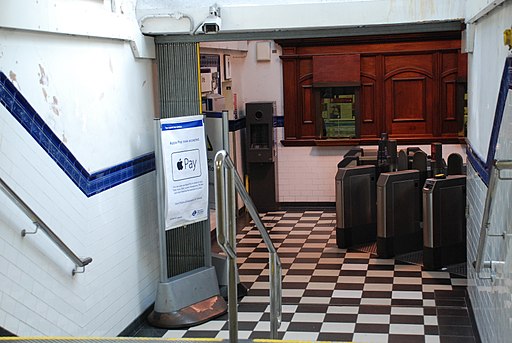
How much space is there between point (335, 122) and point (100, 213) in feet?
22.6

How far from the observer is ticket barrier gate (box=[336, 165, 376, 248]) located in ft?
32.2

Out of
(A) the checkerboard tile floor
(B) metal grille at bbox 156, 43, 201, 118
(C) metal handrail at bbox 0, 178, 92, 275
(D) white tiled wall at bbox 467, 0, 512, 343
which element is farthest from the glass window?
(C) metal handrail at bbox 0, 178, 92, 275

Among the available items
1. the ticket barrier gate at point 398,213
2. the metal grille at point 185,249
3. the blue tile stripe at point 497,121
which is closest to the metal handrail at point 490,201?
the blue tile stripe at point 497,121

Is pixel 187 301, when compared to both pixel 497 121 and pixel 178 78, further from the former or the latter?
pixel 497 121

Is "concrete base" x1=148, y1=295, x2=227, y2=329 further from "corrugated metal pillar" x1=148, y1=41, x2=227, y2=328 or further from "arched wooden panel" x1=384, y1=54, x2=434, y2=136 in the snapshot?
"arched wooden panel" x1=384, y1=54, x2=434, y2=136

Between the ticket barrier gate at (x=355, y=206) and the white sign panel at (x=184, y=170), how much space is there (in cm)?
285

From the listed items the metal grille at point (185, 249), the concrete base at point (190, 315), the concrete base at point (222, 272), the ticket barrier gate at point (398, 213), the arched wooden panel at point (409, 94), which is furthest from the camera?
the arched wooden panel at point (409, 94)

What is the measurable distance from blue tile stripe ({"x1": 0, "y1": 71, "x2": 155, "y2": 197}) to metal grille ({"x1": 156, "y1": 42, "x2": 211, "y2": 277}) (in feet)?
2.14

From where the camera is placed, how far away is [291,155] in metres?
12.8

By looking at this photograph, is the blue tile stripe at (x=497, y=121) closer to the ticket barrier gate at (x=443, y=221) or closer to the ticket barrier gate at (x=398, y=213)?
the ticket barrier gate at (x=443, y=221)

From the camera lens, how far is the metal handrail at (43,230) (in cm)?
441

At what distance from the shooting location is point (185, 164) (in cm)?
707

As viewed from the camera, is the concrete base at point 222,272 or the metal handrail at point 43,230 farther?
the concrete base at point 222,272

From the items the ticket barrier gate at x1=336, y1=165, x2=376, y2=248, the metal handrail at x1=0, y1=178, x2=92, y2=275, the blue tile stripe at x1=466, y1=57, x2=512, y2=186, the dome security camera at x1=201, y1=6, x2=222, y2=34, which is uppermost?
the dome security camera at x1=201, y1=6, x2=222, y2=34
